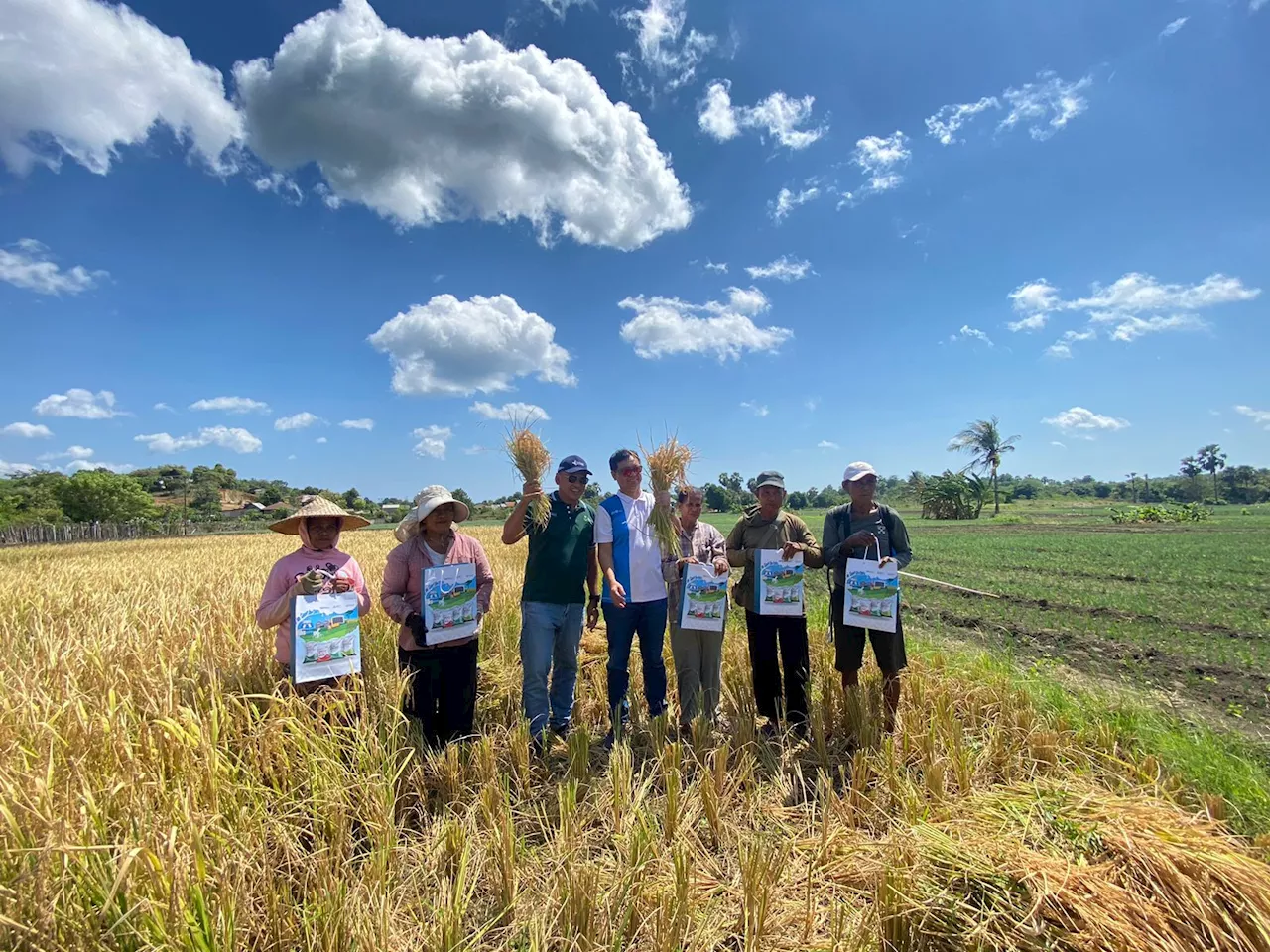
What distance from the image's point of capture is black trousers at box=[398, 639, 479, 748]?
3.49 m

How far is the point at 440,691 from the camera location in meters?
3.55

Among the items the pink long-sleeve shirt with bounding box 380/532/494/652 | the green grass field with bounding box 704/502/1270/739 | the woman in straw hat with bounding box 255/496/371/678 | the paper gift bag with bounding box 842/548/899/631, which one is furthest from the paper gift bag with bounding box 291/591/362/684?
the green grass field with bounding box 704/502/1270/739

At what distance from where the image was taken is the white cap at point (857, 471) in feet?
13.2

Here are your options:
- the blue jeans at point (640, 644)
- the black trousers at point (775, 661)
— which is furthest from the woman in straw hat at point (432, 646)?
the black trousers at point (775, 661)

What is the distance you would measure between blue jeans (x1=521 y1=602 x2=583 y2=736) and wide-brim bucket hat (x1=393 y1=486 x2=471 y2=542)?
82 cm

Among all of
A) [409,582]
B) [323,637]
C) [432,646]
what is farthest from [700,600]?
[323,637]

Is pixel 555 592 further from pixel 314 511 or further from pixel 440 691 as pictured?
pixel 314 511

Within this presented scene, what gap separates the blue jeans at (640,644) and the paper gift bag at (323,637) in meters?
1.73

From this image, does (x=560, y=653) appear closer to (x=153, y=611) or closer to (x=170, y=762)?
(x=170, y=762)

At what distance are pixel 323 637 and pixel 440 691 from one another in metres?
0.98

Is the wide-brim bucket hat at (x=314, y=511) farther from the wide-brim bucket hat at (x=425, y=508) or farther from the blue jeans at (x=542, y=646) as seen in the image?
the blue jeans at (x=542, y=646)

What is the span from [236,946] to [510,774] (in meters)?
1.77

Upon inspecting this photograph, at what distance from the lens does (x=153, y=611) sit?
5.08 meters

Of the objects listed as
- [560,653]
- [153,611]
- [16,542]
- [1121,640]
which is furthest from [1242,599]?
[16,542]
